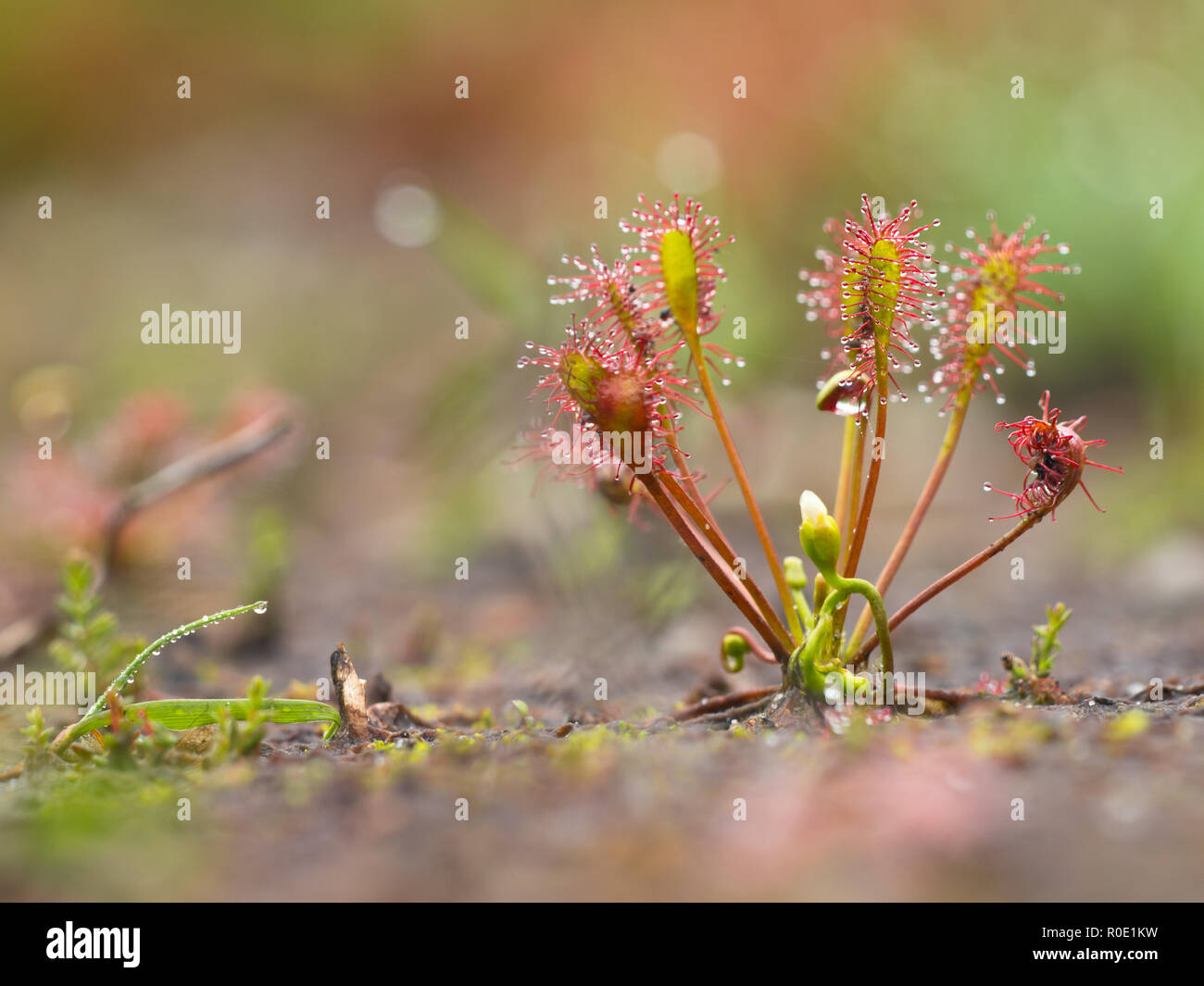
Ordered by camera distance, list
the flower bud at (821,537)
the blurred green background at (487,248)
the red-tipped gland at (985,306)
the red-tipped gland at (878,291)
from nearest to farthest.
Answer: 1. the flower bud at (821,537)
2. the red-tipped gland at (878,291)
3. the red-tipped gland at (985,306)
4. the blurred green background at (487,248)

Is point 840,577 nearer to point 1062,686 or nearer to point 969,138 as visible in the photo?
point 1062,686

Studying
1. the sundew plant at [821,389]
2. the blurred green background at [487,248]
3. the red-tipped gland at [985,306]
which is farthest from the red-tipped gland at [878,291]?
the blurred green background at [487,248]

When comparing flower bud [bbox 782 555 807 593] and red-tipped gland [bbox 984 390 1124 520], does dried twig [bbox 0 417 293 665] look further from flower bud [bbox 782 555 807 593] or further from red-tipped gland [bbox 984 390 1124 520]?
red-tipped gland [bbox 984 390 1124 520]

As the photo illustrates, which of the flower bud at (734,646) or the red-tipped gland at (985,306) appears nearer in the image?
the red-tipped gland at (985,306)

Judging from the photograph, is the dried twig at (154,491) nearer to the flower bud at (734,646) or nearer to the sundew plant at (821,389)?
the sundew plant at (821,389)

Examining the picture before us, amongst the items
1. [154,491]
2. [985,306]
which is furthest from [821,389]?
[154,491]

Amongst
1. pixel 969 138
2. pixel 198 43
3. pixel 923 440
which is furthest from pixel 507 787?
pixel 198 43

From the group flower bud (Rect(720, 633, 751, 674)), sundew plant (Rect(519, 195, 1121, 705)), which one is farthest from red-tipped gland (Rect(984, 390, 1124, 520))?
flower bud (Rect(720, 633, 751, 674))
